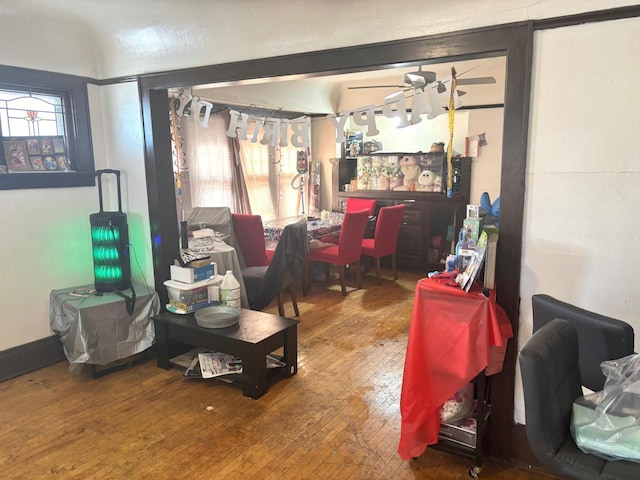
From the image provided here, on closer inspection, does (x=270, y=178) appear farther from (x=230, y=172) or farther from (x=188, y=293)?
(x=188, y=293)

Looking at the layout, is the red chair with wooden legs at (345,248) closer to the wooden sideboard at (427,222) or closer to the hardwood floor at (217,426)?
the wooden sideboard at (427,222)

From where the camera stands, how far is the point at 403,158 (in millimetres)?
5828

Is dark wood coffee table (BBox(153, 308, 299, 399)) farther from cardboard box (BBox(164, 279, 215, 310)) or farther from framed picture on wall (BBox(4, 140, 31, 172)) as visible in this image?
framed picture on wall (BBox(4, 140, 31, 172))

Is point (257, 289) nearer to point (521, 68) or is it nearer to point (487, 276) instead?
point (487, 276)

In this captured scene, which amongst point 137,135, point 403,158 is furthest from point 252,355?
point 403,158

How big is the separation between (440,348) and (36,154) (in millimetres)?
2832

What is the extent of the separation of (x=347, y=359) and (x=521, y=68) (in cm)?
214

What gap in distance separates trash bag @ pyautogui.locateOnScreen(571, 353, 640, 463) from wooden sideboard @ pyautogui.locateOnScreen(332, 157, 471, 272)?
4.06m

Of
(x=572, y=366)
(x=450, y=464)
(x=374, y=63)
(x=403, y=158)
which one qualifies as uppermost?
(x=374, y=63)

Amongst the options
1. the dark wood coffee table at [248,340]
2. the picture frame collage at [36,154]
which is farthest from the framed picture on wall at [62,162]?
the dark wood coffee table at [248,340]

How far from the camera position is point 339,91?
6418 millimetres

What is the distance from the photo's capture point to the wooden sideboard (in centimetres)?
548

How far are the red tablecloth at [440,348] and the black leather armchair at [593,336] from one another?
26cm

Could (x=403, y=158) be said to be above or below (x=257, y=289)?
above
